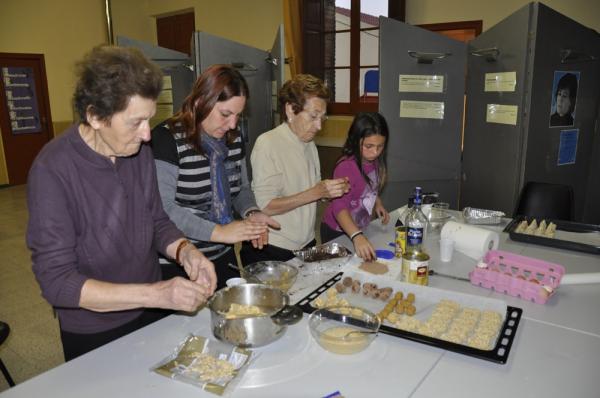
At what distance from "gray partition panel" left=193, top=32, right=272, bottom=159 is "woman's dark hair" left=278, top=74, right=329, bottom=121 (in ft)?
2.93

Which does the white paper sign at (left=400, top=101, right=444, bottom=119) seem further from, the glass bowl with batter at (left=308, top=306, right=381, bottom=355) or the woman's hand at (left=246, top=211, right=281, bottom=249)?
the glass bowl with batter at (left=308, top=306, right=381, bottom=355)

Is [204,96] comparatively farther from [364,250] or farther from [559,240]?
[559,240]

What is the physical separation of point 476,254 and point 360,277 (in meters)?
0.56

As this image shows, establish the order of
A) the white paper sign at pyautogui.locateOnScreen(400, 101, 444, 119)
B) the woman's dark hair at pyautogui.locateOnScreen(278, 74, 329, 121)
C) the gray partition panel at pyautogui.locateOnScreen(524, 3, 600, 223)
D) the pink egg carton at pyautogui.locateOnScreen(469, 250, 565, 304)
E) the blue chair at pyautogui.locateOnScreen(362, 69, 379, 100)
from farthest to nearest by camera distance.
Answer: the blue chair at pyautogui.locateOnScreen(362, 69, 379, 100), the white paper sign at pyautogui.locateOnScreen(400, 101, 444, 119), the gray partition panel at pyautogui.locateOnScreen(524, 3, 600, 223), the woman's dark hair at pyautogui.locateOnScreen(278, 74, 329, 121), the pink egg carton at pyautogui.locateOnScreen(469, 250, 565, 304)

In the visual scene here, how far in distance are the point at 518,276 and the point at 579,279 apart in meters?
0.24

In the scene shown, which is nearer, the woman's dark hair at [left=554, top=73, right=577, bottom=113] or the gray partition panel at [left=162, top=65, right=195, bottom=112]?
the woman's dark hair at [left=554, top=73, right=577, bottom=113]

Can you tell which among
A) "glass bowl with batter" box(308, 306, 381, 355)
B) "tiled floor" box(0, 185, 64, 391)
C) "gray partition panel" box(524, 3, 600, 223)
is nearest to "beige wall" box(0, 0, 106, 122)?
"tiled floor" box(0, 185, 64, 391)

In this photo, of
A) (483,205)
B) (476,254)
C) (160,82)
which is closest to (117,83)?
(160,82)

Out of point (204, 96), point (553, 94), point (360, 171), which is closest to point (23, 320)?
point (204, 96)

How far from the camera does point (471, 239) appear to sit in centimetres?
180

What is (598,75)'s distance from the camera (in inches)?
122

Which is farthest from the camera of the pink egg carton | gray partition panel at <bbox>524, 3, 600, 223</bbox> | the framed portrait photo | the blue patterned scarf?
the framed portrait photo

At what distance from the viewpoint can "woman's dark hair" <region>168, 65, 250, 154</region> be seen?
1535mm

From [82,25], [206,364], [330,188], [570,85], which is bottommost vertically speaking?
[206,364]
